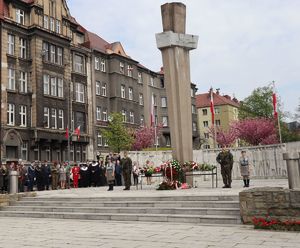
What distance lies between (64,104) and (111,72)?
388 inches

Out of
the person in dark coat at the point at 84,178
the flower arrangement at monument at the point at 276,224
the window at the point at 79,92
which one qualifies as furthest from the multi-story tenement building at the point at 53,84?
the flower arrangement at monument at the point at 276,224

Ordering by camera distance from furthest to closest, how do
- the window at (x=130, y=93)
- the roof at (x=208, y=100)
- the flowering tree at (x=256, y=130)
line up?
the roof at (x=208, y=100), the flowering tree at (x=256, y=130), the window at (x=130, y=93)

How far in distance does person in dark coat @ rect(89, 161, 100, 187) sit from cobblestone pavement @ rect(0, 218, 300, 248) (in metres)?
14.4

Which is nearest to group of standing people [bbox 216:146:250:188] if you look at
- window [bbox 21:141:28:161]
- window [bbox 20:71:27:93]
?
window [bbox 21:141:28:161]

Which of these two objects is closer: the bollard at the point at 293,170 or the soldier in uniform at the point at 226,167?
the bollard at the point at 293,170

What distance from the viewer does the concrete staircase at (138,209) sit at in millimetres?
11547

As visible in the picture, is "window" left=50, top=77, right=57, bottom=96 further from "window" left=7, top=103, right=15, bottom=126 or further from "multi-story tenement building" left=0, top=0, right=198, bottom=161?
"window" left=7, top=103, right=15, bottom=126

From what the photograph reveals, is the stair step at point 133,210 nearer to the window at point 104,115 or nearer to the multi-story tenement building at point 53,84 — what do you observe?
the multi-story tenement building at point 53,84

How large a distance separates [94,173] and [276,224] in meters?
17.7

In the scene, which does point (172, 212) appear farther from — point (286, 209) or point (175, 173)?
point (175, 173)

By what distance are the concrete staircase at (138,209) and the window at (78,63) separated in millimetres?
28578

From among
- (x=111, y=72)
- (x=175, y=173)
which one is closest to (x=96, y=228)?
(x=175, y=173)

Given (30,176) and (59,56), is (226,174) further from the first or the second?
(59,56)

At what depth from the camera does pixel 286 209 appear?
10156 mm
